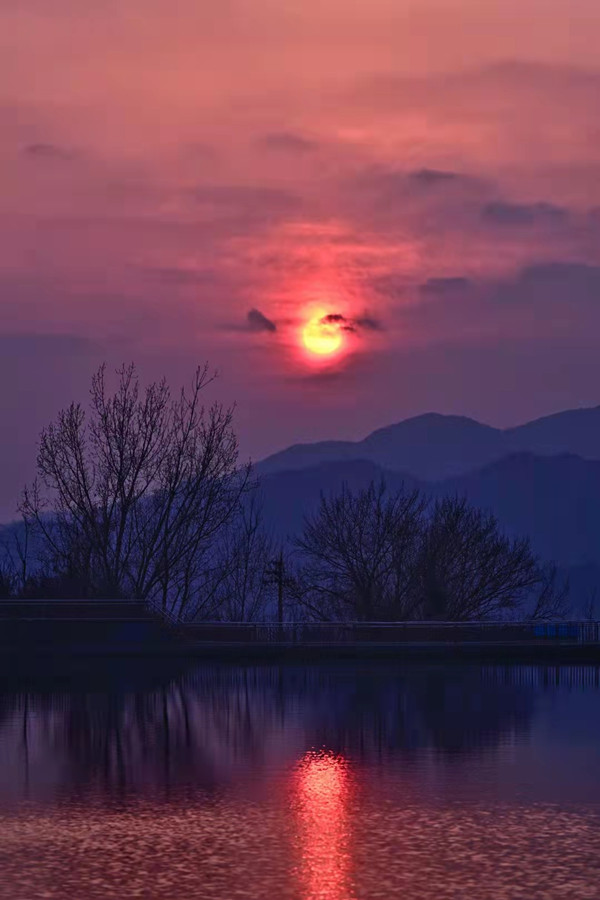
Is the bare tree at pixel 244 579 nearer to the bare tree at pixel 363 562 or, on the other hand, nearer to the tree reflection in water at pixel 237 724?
the bare tree at pixel 363 562

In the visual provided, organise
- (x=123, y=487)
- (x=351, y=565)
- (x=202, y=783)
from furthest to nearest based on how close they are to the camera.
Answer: (x=351, y=565)
(x=123, y=487)
(x=202, y=783)

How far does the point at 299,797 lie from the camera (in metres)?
20.4

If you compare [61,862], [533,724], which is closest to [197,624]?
[533,724]

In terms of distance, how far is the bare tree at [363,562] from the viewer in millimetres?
73750

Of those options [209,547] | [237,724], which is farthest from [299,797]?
[209,547]

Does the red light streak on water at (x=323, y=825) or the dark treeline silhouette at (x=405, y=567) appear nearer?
the red light streak on water at (x=323, y=825)

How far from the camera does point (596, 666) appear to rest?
54.8 m

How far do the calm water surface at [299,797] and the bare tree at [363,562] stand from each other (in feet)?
116

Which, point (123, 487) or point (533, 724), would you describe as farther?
point (123, 487)

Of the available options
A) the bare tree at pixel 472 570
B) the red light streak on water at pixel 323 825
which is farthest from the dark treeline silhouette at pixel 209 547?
the red light streak on water at pixel 323 825

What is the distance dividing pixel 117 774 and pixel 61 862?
7177mm

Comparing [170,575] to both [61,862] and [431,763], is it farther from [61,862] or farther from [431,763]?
[61,862]

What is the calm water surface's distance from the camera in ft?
49.0

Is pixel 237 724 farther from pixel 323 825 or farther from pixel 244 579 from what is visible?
pixel 244 579
